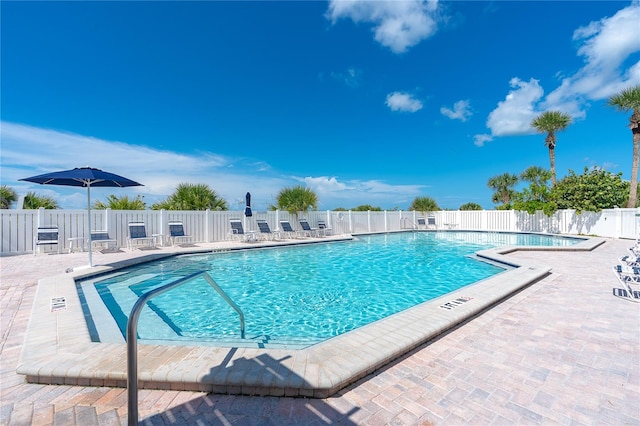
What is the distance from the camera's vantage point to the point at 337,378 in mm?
2227

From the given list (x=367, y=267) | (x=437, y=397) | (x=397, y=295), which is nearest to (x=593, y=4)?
(x=367, y=267)

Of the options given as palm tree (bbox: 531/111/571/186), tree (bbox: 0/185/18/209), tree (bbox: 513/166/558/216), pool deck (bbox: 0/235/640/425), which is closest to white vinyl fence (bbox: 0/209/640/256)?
tree (bbox: 513/166/558/216)

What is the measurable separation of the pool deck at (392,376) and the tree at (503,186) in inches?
1203

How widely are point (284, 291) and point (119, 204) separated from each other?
1004 centimetres

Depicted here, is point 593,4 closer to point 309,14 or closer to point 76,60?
point 309,14

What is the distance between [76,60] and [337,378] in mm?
16295

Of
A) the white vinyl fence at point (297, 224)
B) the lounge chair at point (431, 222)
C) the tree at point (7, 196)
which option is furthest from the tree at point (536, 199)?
the tree at point (7, 196)

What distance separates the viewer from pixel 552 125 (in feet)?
65.6

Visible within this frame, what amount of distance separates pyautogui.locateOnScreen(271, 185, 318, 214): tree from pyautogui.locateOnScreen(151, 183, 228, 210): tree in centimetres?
339

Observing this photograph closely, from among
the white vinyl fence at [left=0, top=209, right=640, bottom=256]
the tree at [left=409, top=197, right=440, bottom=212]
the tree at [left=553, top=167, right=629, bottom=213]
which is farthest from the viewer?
the tree at [left=409, top=197, right=440, bottom=212]

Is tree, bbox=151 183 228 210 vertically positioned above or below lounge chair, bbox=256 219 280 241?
Result: above

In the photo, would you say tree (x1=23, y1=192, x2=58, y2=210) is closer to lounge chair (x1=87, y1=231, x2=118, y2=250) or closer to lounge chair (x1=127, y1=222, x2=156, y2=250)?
lounge chair (x1=87, y1=231, x2=118, y2=250)

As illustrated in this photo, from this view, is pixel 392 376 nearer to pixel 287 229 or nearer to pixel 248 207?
pixel 248 207

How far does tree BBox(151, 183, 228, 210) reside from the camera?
14.7 metres
